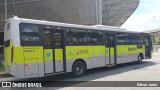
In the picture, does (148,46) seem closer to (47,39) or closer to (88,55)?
(88,55)

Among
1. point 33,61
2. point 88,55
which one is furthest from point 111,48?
point 33,61

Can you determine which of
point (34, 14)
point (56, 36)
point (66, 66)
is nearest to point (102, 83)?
point (66, 66)

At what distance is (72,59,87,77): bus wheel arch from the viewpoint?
13.1 m

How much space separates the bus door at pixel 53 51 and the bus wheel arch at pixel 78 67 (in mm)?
994

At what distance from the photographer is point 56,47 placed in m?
12.1

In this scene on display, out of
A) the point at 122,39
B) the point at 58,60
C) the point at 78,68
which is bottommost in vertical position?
the point at 78,68

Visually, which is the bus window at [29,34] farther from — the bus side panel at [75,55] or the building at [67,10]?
the building at [67,10]

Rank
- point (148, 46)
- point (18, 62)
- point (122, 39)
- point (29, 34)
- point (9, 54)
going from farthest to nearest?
point (148, 46) → point (122, 39) → point (9, 54) → point (29, 34) → point (18, 62)

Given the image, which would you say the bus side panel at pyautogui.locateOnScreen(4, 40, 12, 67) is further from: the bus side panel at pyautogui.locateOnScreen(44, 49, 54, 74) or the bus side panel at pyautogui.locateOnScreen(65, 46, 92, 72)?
the bus side panel at pyautogui.locateOnScreen(65, 46, 92, 72)

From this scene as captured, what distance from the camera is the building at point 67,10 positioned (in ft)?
153

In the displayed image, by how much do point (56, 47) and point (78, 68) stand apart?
7.05 feet

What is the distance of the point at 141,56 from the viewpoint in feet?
67.6

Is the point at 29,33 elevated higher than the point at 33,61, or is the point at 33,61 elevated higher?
the point at 29,33

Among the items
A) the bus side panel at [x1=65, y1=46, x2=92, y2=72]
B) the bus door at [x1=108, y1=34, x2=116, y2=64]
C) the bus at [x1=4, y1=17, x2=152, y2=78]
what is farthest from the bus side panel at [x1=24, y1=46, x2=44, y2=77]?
the bus door at [x1=108, y1=34, x2=116, y2=64]
